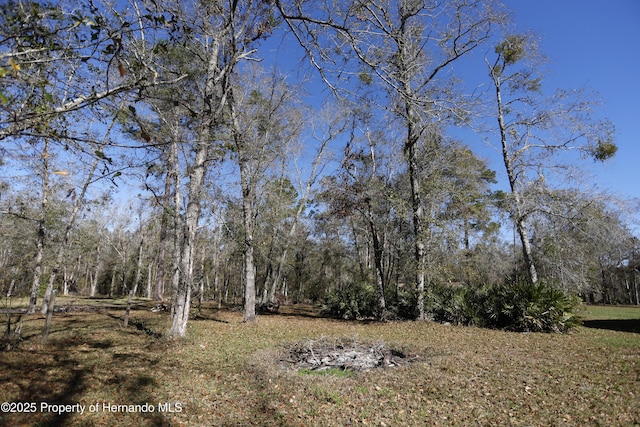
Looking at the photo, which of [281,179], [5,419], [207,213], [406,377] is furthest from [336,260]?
[5,419]

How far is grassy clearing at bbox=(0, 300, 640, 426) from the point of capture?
4202 millimetres

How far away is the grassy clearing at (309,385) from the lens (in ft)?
13.8

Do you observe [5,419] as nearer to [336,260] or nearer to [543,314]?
[543,314]

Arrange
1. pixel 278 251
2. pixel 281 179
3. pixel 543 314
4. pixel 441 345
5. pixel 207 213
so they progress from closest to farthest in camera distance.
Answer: pixel 441 345
pixel 543 314
pixel 207 213
pixel 281 179
pixel 278 251

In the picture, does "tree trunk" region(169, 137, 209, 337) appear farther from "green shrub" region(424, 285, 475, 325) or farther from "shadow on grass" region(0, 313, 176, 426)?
"green shrub" region(424, 285, 475, 325)

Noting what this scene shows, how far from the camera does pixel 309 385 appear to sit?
5.24m

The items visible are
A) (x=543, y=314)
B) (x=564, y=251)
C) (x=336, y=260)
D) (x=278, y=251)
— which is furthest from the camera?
(x=336, y=260)

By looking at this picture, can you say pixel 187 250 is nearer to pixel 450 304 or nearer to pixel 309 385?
pixel 309 385

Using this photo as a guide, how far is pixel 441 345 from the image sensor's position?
8219mm

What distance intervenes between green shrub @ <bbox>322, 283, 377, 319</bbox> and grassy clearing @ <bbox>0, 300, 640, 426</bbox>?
24.3ft

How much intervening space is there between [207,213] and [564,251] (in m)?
15.3

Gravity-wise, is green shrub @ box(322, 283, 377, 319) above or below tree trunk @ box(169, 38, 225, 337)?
below

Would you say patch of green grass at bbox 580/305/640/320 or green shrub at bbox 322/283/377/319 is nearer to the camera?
green shrub at bbox 322/283/377/319

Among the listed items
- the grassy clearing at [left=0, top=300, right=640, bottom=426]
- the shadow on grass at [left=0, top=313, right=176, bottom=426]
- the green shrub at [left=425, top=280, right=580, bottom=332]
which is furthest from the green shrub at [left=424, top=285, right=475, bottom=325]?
the shadow on grass at [left=0, top=313, right=176, bottom=426]
